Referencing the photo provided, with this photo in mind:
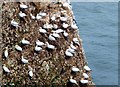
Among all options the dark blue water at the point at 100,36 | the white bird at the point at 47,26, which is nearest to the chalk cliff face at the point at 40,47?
the white bird at the point at 47,26

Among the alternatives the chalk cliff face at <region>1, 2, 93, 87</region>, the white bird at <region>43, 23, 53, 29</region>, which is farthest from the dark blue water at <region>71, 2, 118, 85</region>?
the white bird at <region>43, 23, 53, 29</region>

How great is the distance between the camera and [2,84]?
4.34 meters

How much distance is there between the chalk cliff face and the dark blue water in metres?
1.79

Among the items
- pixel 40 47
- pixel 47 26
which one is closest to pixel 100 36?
pixel 47 26

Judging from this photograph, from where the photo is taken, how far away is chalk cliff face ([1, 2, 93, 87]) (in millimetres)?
4465

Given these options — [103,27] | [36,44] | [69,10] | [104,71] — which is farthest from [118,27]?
[36,44]

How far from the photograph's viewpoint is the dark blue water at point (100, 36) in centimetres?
675

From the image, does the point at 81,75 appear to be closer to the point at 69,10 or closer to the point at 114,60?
the point at 69,10

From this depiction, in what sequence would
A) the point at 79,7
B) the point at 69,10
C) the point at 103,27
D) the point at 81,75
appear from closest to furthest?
the point at 81,75, the point at 69,10, the point at 103,27, the point at 79,7

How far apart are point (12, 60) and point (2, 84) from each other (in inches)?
12.4

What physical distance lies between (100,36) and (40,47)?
338 cm

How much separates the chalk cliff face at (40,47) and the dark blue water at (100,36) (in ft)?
5.87

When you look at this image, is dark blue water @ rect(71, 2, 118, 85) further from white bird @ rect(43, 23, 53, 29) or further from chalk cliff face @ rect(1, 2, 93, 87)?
white bird @ rect(43, 23, 53, 29)

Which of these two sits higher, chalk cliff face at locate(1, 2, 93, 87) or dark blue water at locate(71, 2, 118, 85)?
chalk cliff face at locate(1, 2, 93, 87)
